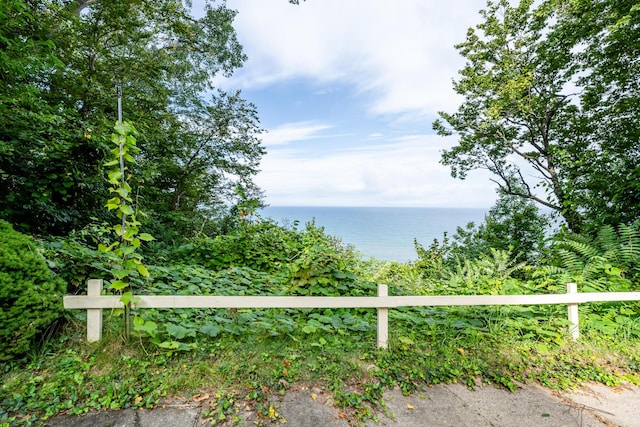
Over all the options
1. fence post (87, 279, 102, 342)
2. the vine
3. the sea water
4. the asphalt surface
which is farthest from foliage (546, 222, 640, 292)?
fence post (87, 279, 102, 342)

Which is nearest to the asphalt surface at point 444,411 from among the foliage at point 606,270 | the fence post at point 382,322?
the fence post at point 382,322

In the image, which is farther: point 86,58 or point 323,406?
point 86,58

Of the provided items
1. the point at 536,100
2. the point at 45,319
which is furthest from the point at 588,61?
the point at 45,319

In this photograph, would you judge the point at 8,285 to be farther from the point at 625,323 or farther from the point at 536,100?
the point at 536,100

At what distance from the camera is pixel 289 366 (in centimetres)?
207

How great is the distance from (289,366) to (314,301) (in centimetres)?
53

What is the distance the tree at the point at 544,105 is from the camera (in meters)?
6.71

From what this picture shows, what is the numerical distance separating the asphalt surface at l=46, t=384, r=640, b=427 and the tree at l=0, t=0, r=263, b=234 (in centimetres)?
290

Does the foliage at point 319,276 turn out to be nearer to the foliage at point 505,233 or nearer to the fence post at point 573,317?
the fence post at point 573,317

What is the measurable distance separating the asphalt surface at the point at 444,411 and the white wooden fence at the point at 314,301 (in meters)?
0.63

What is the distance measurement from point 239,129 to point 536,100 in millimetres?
10204

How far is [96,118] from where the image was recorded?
5.40m

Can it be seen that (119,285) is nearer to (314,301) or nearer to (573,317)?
(314,301)

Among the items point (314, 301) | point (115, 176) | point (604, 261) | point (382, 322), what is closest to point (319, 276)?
point (314, 301)
